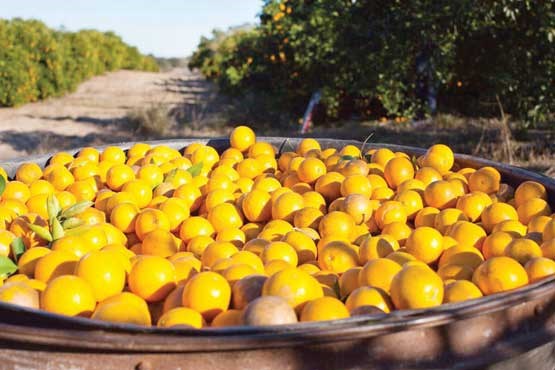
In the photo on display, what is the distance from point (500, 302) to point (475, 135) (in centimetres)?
712

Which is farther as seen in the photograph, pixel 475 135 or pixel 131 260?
pixel 475 135

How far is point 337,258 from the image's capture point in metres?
1.81

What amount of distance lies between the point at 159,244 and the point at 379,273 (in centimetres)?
85

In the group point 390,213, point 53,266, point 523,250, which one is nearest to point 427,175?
point 390,213

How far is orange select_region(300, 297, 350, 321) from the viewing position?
131 cm

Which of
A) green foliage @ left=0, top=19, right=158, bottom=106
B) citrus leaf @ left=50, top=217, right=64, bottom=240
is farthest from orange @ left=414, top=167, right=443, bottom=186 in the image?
green foliage @ left=0, top=19, right=158, bottom=106

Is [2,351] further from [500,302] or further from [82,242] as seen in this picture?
[500,302]

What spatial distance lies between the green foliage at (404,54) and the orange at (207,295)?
5.08 metres

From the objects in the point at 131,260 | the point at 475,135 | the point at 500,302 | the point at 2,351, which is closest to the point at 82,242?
the point at 131,260

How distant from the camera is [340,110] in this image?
1173 centimetres

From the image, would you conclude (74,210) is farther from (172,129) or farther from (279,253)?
(172,129)

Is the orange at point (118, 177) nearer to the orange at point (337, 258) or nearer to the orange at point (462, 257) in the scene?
the orange at point (337, 258)

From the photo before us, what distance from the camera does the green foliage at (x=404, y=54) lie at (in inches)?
244

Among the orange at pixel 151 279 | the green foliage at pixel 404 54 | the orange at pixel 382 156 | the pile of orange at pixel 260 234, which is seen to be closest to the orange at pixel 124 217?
the pile of orange at pixel 260 234
